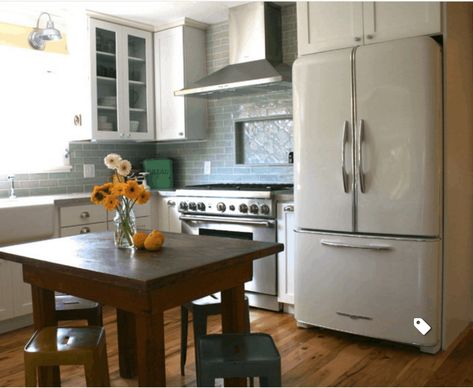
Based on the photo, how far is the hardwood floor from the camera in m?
2.73

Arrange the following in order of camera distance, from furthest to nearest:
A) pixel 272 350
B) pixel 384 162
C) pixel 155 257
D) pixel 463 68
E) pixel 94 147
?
pixel 94 147 → pixel 463 68 → pixel 384 162 → pixel 155 257 → pixel 272 350

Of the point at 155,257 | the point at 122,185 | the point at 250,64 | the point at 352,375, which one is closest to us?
the point at 155,257

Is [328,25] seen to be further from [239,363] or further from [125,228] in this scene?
[239,363]

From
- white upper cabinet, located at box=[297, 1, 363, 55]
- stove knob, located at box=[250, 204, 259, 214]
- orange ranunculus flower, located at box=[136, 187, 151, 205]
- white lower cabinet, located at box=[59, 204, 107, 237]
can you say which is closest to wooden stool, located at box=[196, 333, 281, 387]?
orange ranunculus flower, located at box=[136, 187, 151, 205]

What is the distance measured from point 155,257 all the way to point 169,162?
3104mm

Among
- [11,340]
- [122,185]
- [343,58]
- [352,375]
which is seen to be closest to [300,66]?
[343,58]

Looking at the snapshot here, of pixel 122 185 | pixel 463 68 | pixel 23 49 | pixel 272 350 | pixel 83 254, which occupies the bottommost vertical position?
pixel 272 350

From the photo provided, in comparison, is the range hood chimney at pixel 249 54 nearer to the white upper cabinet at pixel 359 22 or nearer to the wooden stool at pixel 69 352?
the white upper cabinet at pixel 359 22

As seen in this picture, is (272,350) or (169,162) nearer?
(272,350)

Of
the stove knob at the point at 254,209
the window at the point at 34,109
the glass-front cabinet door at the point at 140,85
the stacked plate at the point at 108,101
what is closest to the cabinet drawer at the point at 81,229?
the window at the point at 34,109

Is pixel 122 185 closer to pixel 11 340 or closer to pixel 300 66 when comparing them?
pixel 300 66

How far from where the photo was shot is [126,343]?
2.76 metres

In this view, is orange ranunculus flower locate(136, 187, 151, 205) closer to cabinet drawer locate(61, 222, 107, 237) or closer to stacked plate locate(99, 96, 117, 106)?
cabinet drawer locate(61, 222, 107, 237)

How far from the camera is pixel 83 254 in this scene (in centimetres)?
215
